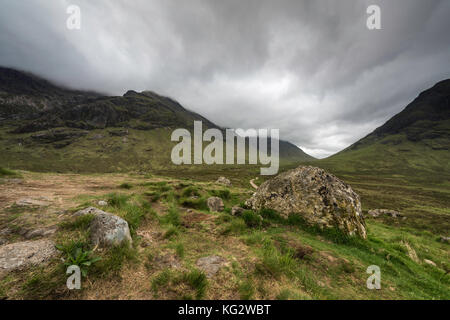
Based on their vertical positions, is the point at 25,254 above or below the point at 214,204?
above

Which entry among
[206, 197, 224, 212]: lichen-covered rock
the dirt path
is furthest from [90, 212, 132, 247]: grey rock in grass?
[206, 197, 224, 212]: lichen-covered rock

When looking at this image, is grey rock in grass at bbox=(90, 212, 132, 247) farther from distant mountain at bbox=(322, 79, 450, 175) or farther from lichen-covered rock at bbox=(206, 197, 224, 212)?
distant mountain at bbox=(322, 79, 450, 175)

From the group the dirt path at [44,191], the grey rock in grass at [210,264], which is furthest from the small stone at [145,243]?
the dirt path at [44,191]

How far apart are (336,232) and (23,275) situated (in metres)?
10.9

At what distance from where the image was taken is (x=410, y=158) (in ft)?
487

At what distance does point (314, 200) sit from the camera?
9.25 metres

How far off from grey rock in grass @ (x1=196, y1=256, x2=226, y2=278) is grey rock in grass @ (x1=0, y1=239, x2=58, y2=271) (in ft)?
11.9

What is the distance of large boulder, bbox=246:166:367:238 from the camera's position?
850cm

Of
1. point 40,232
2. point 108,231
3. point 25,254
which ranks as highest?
point 108,231

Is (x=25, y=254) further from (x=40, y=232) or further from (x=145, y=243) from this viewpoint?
(x=145, y=243)

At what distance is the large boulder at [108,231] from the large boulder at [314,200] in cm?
781

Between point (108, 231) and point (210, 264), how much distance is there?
3.05m

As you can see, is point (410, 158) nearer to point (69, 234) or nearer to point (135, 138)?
point (69, 234)

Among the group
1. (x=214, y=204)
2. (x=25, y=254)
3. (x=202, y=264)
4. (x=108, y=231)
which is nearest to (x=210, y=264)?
(x=202, y=264)
